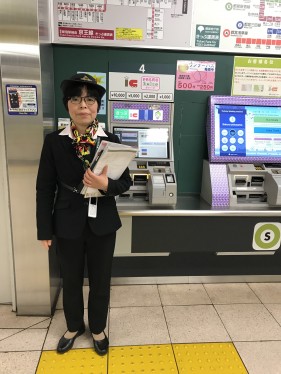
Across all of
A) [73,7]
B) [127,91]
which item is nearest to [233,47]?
[127,91]

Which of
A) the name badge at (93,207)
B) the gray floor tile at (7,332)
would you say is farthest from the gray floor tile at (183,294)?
the name badge at (93,207)

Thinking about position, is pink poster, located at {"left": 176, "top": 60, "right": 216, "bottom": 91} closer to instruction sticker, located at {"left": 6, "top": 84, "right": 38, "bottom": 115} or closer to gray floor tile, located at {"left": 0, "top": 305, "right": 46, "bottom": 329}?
instruction sticker, located at {"left": 6, "top": 84, "right": 38, "bottom": 115}

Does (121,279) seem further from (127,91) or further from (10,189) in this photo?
(127,91)

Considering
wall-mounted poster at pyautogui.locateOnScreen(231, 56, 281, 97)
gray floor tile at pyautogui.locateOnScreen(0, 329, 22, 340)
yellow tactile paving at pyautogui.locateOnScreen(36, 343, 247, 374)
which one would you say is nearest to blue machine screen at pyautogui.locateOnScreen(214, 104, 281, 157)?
wall-mounted poster at pyautogui.locateOnScreen(231, 56, 281, 97)

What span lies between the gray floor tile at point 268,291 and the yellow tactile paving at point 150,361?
2.79 ft

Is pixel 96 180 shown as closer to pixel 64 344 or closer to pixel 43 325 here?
pixel 64 344

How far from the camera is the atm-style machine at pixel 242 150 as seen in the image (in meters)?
2.90

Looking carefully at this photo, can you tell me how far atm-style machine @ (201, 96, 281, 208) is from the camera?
2.90m

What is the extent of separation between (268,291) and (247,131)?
1.58 meters

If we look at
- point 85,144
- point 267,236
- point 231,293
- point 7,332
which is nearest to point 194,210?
point 267,236

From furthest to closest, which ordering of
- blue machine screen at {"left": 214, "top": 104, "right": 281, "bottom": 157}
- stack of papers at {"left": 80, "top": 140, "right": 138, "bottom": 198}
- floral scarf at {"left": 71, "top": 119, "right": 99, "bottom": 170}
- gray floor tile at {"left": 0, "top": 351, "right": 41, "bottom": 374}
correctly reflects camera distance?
blue machine screen at {"left": 214, "top": 104, "right": 281, "bottom": 157} < gray floor tile at {"left": 0, "top": 351, "right": 41, "bottom": 374} < floral scarf at {"left": 71, "top": 119, "right": 99, "bottom": 170} < stack of papers at {"left": 80, "top": 140, "right": 138, "bottom": 198}

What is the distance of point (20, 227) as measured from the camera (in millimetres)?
2510

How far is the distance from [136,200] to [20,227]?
98 cm

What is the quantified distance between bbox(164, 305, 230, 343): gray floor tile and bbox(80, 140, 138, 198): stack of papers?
1.35 metres
